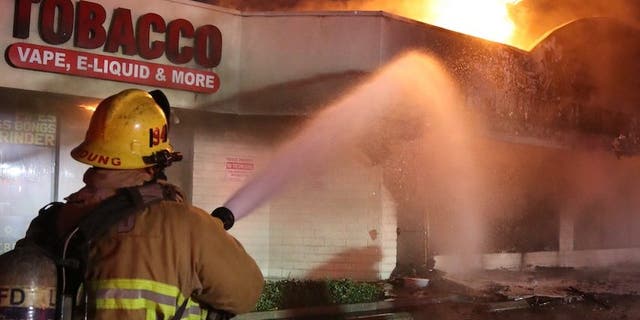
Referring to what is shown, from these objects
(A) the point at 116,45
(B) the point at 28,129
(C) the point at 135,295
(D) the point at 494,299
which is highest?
(A) the point at 116,45

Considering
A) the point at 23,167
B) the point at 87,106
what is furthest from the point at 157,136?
the point at 23,167

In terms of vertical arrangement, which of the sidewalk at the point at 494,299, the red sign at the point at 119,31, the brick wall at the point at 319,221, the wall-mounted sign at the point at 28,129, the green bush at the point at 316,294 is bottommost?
the sidewalk at the point at 494,299

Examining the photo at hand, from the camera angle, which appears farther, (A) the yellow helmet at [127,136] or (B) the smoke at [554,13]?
(B) the smoke at [554,13]

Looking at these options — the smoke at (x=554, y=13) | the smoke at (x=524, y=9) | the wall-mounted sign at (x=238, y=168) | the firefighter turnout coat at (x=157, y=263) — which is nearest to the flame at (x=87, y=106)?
the wall-mounted sign at (x=238, y=168)

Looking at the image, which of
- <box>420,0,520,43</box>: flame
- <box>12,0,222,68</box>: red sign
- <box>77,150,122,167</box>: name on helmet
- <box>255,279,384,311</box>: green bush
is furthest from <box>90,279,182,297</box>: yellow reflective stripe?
<box>420,0,520,43</box>: flame

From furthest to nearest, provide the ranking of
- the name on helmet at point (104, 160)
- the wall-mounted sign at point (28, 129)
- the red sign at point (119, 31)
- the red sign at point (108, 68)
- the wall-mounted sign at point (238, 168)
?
the wall-mounted sign at point (238, 168)
the wall-mounted sign at point (28, 129)
the red sign at point (119, 31)
the red sign at point (108, 68)
the name on helmet at point (104, 160)

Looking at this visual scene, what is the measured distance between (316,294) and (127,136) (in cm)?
680

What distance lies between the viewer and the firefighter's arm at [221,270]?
190cm

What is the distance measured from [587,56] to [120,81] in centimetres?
Result: 915

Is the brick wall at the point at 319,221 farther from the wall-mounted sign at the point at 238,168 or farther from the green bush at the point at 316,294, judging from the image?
the green bush at the point at 316,294

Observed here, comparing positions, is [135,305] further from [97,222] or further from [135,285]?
[97,222]

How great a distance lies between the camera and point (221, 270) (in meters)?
1.92

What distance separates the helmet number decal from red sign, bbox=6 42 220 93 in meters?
6.28

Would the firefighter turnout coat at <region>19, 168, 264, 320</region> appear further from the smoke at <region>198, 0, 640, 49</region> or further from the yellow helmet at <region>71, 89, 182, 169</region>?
the smoke at <region>198, 0, 640, 49</region>
